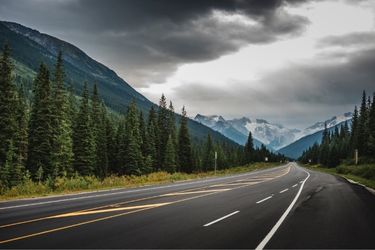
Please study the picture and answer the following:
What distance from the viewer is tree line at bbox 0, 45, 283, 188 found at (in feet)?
128

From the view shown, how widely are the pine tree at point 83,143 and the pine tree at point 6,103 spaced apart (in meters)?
18.4

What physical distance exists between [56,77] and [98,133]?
70.7 feet

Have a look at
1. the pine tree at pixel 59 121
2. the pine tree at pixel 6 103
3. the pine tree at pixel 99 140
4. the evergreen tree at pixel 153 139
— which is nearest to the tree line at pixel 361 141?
the evergreen tree at pixel 153 139

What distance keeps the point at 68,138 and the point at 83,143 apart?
872cm

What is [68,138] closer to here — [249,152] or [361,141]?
[361,141]

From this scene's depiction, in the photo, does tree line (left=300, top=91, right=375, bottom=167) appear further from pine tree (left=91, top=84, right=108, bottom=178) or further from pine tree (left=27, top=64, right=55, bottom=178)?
pine tree (left=27, top=64, right=55, bottom=178)

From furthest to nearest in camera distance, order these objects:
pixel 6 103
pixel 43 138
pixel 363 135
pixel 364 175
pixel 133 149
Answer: pixel 363 135
pixel 133 149
pixel 364 175
pixel 43 138
pixel 6 103

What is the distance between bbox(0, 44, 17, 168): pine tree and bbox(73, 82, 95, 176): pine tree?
18.4m

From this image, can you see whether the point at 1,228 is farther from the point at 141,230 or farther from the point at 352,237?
the point at 352,237

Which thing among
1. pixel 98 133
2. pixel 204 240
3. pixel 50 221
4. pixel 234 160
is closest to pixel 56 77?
pixel 98 133

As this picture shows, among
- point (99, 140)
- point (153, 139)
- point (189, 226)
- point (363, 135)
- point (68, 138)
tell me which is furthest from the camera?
point (363, 135)

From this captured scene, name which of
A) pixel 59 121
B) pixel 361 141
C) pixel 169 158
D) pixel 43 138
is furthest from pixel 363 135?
pixel 43 138

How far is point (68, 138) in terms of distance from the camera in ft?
163

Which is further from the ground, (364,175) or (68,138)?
(68,138)
